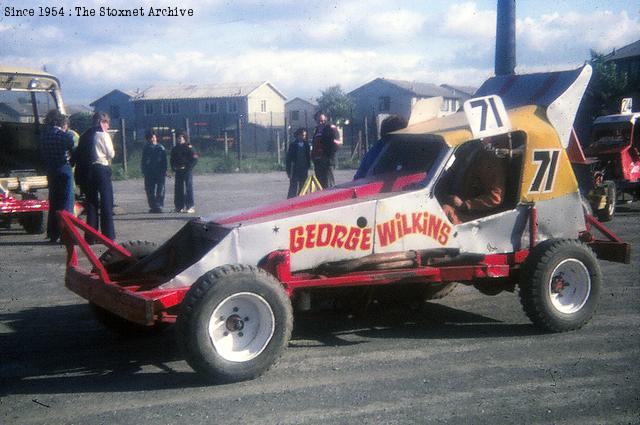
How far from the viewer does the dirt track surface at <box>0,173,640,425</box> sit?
4344 millimetres

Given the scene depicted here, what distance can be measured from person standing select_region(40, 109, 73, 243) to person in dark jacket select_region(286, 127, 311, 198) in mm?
4049

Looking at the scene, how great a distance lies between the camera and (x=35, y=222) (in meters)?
12.8

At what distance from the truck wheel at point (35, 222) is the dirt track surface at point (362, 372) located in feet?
17.9

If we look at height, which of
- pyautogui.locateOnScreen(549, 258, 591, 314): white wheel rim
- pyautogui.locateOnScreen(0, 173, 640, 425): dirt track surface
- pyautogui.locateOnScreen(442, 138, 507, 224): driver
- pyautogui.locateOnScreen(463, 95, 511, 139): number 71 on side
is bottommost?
pyautogui.locateOnScreen(0, 173, 640, 425): dirt track surface

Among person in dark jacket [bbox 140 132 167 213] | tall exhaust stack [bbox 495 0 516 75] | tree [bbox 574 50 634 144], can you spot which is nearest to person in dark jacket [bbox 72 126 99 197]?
person in dark jacket [bbox 140 132 167 213]

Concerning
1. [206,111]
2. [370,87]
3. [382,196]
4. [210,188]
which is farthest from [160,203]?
[370,87]

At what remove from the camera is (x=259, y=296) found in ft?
15.9

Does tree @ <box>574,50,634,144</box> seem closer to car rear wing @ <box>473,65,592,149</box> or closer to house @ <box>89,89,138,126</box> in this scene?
car rear wing @ <box>473,65,592,149</box>

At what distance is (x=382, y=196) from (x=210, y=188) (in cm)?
1811

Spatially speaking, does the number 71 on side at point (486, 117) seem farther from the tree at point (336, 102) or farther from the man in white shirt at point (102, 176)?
the tree at point (336, 102)

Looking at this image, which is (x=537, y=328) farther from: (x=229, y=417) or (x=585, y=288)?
(x=229, y=417)

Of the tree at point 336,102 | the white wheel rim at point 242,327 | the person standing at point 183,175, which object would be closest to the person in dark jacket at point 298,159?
the person standing at point 183,175

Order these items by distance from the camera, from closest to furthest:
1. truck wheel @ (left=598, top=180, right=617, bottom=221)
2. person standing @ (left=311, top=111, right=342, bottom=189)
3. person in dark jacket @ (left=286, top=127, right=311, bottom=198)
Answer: person standing @ (left=311, top=111, right=342, bottom=189)
person in dark jacket @ (left=286, top=127, right=311, bottom=198)
truck wheel @ (left=598, top=180, right=617, bottom=221)

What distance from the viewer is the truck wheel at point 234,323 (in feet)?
15.3
